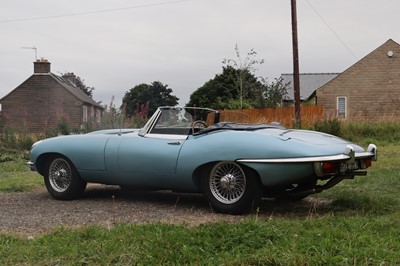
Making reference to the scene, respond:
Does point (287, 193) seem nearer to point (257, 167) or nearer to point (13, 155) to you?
point (257, 167)

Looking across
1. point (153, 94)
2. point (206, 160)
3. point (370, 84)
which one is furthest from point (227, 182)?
point (153, 94)

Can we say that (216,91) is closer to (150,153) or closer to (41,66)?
(41,66)

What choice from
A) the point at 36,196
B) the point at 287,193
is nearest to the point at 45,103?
the point at 36,196

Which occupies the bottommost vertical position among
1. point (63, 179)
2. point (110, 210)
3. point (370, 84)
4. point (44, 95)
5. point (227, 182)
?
point (110, 210)

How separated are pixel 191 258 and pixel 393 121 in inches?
601

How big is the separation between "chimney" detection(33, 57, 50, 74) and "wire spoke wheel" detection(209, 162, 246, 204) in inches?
1291

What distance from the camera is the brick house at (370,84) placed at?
109ft

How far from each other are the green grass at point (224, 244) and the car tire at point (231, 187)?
2.27 ft

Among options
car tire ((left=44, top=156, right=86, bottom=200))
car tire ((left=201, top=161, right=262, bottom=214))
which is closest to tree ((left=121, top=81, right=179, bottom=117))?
car tire ((left=44, top=156, right=86, bottom=200))

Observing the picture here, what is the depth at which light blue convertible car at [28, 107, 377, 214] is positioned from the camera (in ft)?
16.7

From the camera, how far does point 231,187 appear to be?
214 inches

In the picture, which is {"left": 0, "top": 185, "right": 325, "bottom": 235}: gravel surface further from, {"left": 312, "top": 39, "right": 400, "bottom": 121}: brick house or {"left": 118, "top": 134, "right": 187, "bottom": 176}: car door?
{"left": 312, "top": 39, "right": 400, "bottom": 121}: brick house

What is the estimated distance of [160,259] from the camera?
11.9ft

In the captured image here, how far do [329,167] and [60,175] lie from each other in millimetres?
3622
